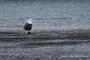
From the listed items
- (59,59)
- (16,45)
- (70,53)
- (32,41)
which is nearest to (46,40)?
(32,41)

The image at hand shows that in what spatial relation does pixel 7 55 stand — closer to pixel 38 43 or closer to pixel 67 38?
pixel 38 43

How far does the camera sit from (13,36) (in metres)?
33.5

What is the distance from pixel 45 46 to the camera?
1124 inches

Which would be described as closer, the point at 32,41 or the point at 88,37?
the point at 32,41

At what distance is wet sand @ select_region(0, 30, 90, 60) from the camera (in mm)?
24780

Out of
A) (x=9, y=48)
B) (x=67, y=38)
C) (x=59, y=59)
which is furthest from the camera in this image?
(x=67, y=38)

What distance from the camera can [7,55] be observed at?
25.2 meters

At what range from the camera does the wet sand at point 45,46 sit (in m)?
24.8

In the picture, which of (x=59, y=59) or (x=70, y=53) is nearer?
(x=59, y=59)

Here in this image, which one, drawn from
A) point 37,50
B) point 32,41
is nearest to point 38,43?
point 32,41

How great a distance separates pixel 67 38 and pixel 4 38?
429cm

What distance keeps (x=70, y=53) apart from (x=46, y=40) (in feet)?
18.0

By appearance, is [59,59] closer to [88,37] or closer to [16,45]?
[16,45]

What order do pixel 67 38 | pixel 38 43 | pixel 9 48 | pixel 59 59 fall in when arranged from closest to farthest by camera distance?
pixel 59 59
pixel 9 48
pixel 38 43
pixel 67 38
